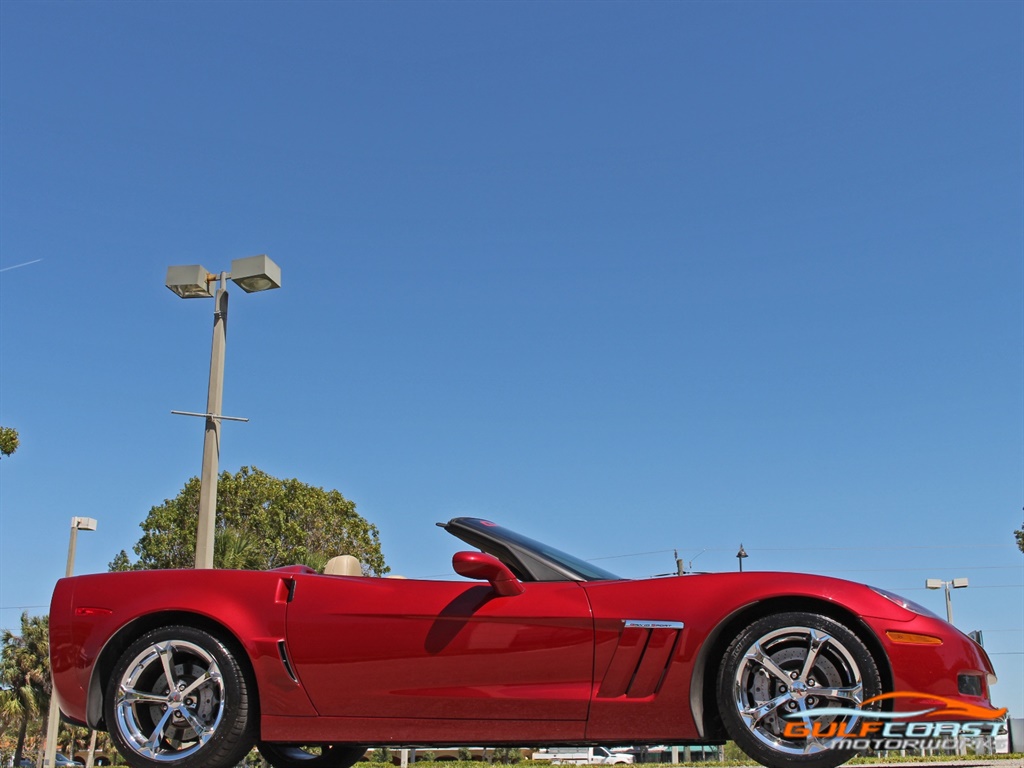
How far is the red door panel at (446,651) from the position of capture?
399 centimetres

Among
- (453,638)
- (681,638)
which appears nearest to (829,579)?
(681,638)

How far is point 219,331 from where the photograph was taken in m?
9.95

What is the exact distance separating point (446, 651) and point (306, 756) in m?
1.64

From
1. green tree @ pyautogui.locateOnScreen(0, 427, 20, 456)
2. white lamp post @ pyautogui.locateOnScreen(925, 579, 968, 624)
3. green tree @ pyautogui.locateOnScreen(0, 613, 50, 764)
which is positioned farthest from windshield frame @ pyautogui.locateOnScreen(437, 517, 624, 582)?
green tree @ pyautogui.locateOnScreen(0, 613, 50, 764)

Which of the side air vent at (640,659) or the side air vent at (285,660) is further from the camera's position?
the side air vent at (285,660)

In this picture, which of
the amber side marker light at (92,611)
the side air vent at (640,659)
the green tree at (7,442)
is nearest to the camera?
the side air vent at (640,659)

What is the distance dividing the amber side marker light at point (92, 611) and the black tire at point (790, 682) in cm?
277

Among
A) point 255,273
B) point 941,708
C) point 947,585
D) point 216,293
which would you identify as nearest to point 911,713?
point 941,708

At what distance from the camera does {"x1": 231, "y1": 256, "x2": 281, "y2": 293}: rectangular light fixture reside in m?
9.78

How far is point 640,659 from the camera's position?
13.0ft

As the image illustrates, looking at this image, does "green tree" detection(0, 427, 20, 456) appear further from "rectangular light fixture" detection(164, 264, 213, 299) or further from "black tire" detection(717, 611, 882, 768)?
"black tire" detection(717, 611, 882, 768)

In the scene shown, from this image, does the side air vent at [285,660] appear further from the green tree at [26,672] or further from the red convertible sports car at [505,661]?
the green tree at [26,672]

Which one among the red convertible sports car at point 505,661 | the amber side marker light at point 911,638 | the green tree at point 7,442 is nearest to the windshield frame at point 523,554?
the red convertible sports car at point 505,661

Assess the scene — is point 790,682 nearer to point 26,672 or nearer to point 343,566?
point 343,566
